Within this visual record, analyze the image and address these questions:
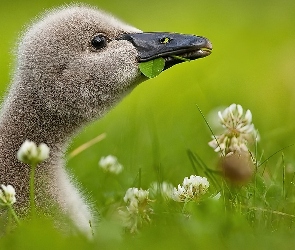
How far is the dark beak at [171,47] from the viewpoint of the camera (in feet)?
13.0

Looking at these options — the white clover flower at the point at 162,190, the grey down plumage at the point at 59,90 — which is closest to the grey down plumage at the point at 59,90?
the grey down plumage at the point at 59,90

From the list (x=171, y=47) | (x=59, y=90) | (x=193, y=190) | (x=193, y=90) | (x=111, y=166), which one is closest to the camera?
(x=193, y=190)

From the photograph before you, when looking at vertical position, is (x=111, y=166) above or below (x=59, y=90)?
below

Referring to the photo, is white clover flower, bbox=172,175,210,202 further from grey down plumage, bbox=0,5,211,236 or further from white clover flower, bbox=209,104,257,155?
grey down plumage, bbox=0,5,211,236

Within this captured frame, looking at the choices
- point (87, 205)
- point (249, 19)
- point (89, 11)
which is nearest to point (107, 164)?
point (87, 205)

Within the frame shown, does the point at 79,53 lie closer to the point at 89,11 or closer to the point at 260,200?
the point at 89,11

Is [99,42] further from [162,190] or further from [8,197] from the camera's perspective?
[8,197]

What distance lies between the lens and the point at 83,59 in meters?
3.93

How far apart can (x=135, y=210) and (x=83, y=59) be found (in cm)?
84

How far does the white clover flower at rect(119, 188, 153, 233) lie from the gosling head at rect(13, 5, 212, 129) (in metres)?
0.50

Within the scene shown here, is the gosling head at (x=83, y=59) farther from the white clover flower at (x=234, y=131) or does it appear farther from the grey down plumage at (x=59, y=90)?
the white clover flower at (x=234, y=131)

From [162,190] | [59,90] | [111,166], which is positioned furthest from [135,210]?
[111,166]

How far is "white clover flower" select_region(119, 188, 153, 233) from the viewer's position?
3.33 meters

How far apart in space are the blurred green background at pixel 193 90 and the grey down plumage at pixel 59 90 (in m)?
0.19
